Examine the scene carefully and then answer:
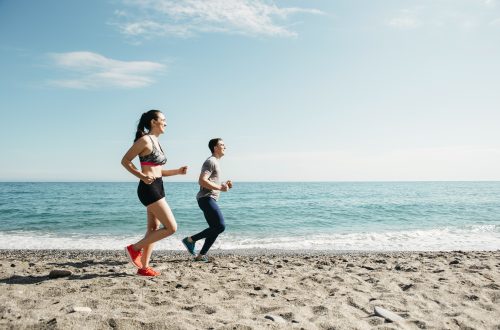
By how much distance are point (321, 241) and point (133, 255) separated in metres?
7.33

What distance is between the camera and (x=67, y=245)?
10.2 m

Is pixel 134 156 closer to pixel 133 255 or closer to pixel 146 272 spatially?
pixel 133 255

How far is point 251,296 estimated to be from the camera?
403 cm

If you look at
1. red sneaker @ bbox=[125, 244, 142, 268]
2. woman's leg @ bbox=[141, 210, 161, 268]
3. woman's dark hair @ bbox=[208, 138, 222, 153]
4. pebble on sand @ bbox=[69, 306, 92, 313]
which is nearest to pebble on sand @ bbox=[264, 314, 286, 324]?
pebble on sand @ bbox=[69, 306, 92, 313]

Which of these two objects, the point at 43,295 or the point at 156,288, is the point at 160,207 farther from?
the point at 43,295

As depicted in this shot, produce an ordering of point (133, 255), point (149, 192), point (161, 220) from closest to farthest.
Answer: point (149, 192) → point (161, 220) → point (133, 255)

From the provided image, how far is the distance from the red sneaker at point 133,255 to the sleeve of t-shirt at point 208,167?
66.2 inches

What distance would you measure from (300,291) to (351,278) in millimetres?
992

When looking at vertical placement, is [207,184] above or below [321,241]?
above

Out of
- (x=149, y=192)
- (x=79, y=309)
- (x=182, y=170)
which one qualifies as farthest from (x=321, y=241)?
(x=79, y=309)

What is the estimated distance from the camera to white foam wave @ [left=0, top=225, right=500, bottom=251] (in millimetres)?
9734

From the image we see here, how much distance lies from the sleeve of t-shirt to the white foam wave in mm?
4159

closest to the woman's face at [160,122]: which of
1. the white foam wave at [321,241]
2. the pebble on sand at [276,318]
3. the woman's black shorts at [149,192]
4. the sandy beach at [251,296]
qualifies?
the woman's black shorts at [149,192]

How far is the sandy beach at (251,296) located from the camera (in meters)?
3.12
